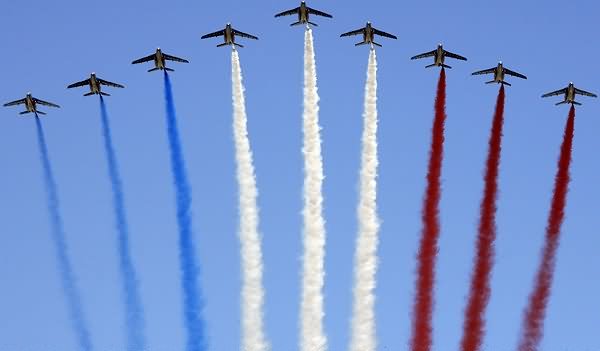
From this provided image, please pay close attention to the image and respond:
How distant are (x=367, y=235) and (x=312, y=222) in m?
3.21

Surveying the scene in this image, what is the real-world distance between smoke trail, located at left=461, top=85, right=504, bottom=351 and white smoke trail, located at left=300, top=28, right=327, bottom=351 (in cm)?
782

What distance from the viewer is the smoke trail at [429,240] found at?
54094 millimetres

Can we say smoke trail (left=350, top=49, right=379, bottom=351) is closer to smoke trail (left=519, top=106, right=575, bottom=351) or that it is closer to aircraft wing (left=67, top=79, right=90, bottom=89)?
smoke trail (left=519, top=106, right=575, bottom=351)

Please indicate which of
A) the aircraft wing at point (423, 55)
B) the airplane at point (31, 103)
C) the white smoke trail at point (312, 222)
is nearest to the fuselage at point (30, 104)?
the airplane at point (31, 103)

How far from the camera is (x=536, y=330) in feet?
179

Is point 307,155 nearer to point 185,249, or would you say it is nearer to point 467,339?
point 185,249

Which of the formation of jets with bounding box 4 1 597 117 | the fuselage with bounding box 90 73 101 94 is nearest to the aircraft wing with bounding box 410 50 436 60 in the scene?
the formation of jets with bounding box 4 1 597 117

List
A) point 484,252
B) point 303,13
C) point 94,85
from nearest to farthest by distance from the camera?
point 484,252
point 303,13
point 94,85

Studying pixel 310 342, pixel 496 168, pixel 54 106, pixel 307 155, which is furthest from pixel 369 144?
pixel 54 106

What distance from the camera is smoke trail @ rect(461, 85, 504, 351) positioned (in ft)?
177

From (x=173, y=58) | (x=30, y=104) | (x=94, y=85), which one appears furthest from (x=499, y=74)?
(x=30, y=104)

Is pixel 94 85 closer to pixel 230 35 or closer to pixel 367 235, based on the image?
pixel 230 35

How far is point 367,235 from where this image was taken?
195 feet

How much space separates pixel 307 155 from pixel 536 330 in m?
16.4
